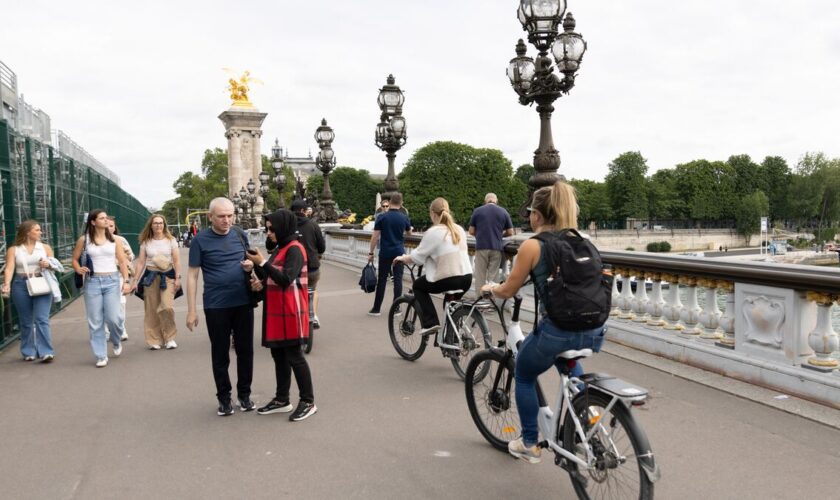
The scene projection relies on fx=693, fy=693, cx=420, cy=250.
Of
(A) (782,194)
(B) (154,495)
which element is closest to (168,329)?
(B) (154,495)

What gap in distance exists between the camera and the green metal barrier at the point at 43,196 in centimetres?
912

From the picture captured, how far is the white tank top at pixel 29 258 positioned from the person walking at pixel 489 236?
212 inches

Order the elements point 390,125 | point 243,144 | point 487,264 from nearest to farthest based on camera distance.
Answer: point 487,264
point 390,125
point 243,144

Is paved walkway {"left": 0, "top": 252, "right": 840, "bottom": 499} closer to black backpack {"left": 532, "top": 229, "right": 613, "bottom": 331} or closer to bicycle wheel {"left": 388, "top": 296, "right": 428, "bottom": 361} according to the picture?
bicycle wheel {"left": 388, "top": 296, "right": 428, "bottom": 361}

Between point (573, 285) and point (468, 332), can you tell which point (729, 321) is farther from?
point (573, 285)

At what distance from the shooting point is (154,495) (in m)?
3.99

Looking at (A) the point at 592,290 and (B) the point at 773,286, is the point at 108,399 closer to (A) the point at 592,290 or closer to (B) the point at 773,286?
(A) the point at 592,290

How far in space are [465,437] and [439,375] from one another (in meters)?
1.77

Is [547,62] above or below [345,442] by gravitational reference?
above

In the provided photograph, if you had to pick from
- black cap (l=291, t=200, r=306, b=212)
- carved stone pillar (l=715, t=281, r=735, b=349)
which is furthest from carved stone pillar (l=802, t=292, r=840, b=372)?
black cap (l=291, t=200, r=306, b=212)

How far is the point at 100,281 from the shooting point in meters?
7.67

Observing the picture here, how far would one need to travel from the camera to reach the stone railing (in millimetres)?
5391

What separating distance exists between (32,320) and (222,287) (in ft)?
12.1

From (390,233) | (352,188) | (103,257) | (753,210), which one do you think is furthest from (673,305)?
(753,210)
